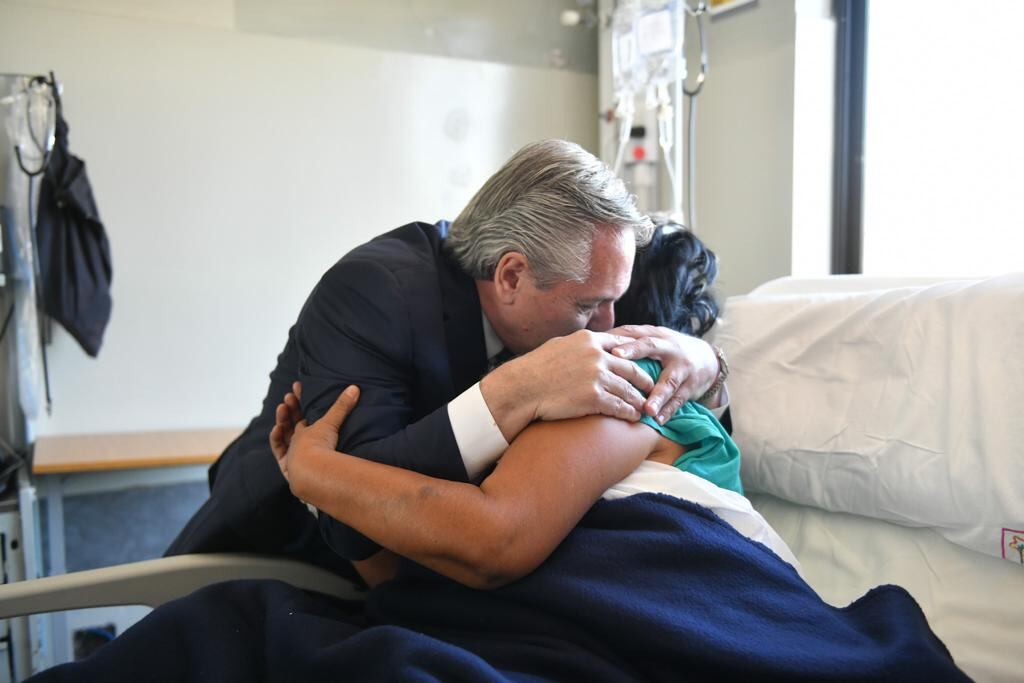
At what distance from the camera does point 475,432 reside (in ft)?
3.32

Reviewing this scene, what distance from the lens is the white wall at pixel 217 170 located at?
8.34 feet

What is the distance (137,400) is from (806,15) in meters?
2.43

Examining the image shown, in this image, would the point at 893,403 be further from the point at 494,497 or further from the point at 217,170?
the point at 217,170

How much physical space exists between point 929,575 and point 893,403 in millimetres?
256

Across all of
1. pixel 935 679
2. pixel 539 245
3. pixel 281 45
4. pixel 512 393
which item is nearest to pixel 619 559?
pixel 512 393

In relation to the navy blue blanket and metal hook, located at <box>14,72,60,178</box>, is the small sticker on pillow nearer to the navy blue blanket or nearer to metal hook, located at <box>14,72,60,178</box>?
the navy blue blanket

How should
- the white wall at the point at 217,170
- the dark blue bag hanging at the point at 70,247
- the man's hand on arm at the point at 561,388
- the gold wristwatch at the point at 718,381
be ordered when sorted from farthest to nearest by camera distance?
the white wall at the point at 217,170, the dark blue bag hanging at the point at 70,247, the gold wristwatch at the point at 718,381, the man's hand on arm at the point at 561,388

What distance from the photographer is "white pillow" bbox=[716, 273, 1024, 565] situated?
107 centimetres

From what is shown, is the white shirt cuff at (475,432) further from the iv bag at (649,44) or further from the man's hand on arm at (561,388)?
the iv bag at (649,44)

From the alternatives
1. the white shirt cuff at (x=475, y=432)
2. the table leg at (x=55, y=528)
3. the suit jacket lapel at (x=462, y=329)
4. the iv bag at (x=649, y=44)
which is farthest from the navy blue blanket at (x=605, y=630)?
the iv bag at (x=649, y=44)

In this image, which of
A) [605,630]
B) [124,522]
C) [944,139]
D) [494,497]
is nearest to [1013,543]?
[605,630]

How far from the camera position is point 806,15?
2.29m

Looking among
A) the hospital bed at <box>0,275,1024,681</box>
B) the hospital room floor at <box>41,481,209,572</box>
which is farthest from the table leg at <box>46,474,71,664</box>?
the hospital bed at <box>0,275,1024,681</box>

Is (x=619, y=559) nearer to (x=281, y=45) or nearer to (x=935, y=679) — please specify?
(x=935, y=679)
